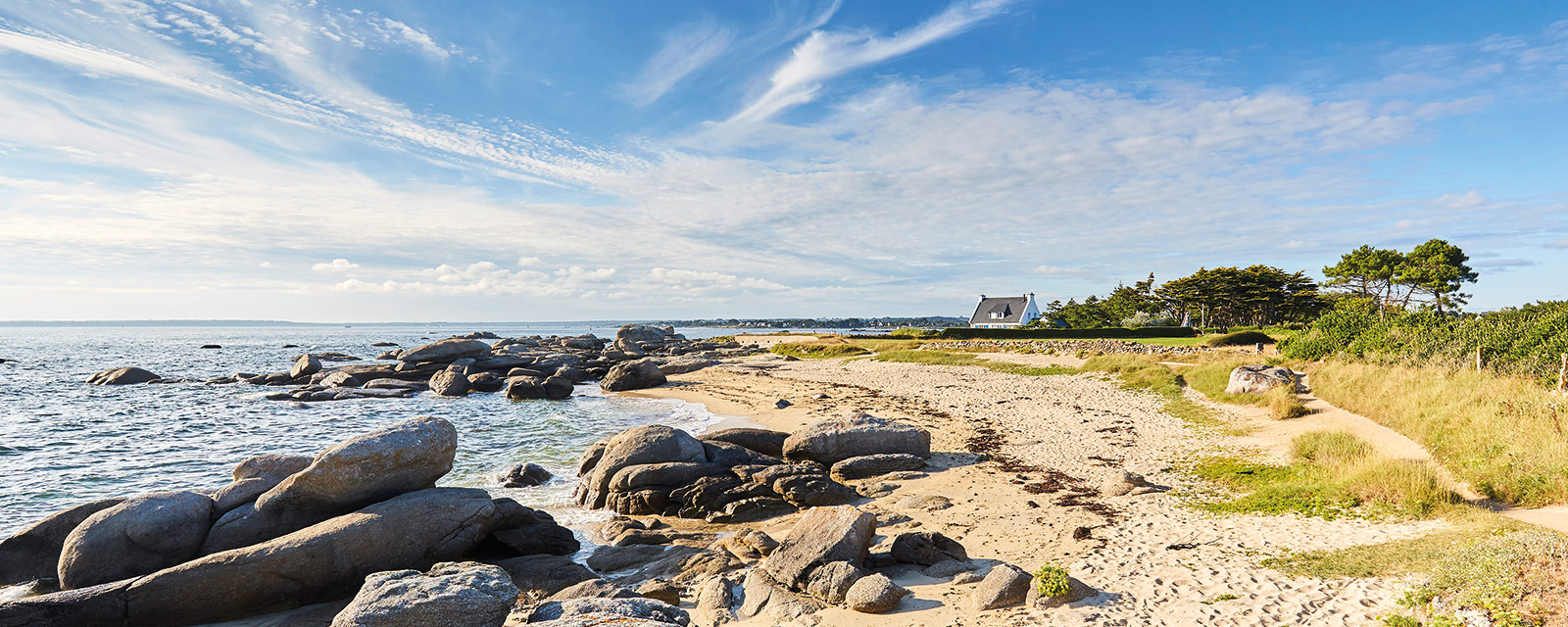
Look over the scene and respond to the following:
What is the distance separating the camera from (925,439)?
17750mm

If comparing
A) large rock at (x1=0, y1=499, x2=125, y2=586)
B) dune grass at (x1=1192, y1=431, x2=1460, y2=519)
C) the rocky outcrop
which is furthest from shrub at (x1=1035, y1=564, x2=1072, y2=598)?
large rock at (x1=0, y1=499, x2=125, y2=586)

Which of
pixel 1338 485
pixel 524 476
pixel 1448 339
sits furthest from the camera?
pixel 1448 339

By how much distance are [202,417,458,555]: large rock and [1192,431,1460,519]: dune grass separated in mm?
15132

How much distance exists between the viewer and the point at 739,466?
51.5 ft

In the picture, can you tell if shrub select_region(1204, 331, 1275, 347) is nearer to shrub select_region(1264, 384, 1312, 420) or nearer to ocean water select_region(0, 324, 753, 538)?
shrub select_region(1264, 384, 1312, 420)

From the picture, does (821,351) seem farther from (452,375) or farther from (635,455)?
(635,455)

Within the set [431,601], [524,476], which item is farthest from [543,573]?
[524,476]

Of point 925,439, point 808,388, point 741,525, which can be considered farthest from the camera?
point 808,388

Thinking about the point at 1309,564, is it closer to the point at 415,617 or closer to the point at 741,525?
the point at 741,525

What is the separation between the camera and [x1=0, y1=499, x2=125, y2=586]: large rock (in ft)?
33.8

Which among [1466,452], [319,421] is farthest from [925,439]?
[319,421]

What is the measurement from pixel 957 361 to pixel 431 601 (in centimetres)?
4427

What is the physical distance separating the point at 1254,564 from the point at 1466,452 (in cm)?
853

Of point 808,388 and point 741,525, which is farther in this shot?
point 808,388
